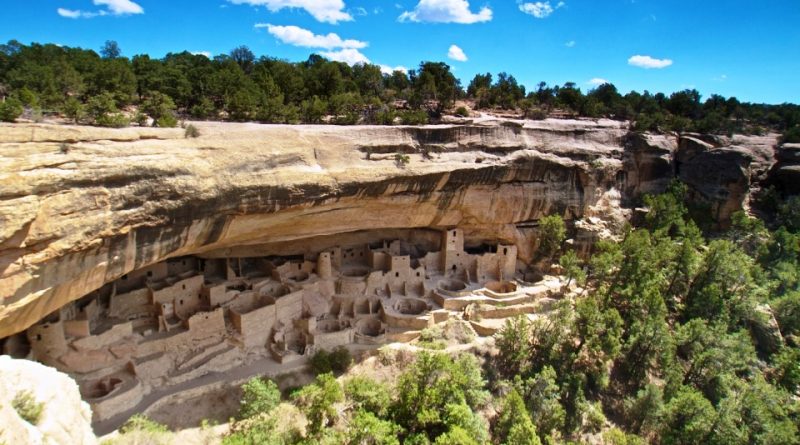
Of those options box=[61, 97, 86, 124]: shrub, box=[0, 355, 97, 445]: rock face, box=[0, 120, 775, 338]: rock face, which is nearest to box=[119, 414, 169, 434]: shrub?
box=[0, 120, 775, 338]: rock face

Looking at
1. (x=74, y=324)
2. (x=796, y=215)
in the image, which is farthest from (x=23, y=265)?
(x=796, y=215)

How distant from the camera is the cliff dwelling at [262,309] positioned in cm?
1495

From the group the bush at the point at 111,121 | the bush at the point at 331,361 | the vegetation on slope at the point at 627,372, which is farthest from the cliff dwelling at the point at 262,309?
the bush at the point at 111,121

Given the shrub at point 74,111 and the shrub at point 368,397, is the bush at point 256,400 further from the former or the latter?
the shrub at point 74,111

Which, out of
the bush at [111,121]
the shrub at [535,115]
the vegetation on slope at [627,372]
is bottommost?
the vegetation on slope at [627,372]

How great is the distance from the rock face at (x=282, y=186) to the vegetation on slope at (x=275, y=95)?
3.78m

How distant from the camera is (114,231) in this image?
12617mm

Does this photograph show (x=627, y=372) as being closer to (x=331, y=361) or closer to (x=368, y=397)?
(x=368, y=397)

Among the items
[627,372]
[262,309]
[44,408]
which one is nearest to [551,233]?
[627,372]

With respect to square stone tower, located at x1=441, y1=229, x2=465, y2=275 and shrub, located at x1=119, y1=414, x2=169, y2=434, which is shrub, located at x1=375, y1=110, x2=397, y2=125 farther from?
shrub, located at x1=119, y1=414, x2=169, y2=434

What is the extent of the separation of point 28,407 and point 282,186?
32.8 feet

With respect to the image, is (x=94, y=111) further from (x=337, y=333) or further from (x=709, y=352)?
(x=709, y=352)

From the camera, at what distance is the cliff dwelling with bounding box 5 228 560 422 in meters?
14.9

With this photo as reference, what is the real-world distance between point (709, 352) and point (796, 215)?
16827mm
